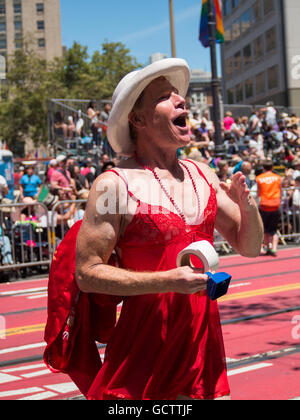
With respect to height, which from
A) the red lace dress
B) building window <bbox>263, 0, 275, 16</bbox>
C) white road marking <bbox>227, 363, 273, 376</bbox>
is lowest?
white road marking <bbox>227, 363, 273, 376</bbox>

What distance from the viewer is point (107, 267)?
235 cm

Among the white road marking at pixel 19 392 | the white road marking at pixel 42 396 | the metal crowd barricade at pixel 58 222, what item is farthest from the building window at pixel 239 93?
the white road marking at pixel 42 396

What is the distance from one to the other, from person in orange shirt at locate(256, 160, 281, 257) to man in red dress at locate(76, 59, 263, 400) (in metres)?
10.3

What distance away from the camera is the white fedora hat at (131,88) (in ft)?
8.25

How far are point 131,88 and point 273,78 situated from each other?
170 ft

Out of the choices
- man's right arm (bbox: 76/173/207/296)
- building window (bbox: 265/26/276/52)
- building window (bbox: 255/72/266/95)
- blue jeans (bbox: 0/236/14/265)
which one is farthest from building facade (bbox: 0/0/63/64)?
man's right arm (bbox: 76/173/207/296)

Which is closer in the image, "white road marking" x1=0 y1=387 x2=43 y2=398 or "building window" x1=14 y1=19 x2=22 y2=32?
"white road marking" x1=0 y1=387 x2=43 y2=398

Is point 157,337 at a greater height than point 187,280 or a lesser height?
lesser

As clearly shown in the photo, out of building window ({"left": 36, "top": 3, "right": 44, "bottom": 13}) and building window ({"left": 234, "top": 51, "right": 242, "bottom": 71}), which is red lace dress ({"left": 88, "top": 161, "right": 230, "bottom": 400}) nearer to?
building window ({"left": 234, "top": 51, "right": 242, "bottom": 71})

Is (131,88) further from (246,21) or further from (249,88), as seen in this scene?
(246,21)

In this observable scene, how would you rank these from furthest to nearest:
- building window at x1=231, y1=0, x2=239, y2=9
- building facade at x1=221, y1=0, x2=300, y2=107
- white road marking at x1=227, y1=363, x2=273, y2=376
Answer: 1. building window at x1=231, y1=0, x2=239, y2=9
2. building facade at x1=221, y1=0, x2=300, y2=107
3. white road marking at x1=227, y1=363, x2=273, y2=376

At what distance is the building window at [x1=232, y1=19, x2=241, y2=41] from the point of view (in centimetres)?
6062

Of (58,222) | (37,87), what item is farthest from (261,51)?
(58,222)
